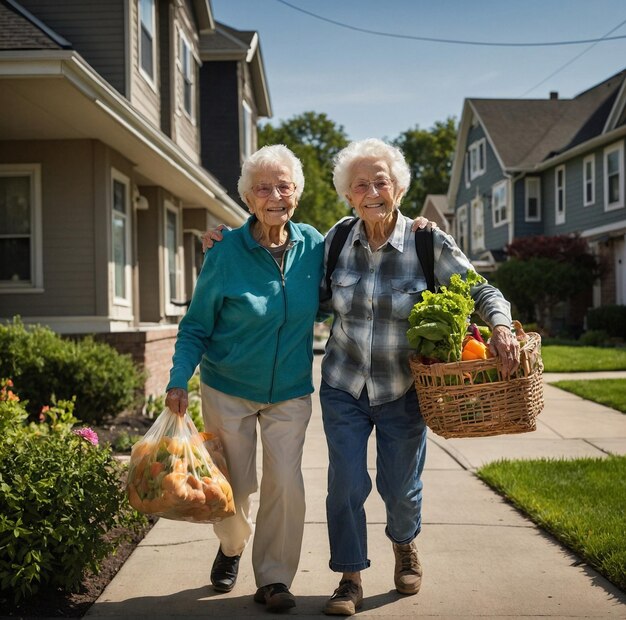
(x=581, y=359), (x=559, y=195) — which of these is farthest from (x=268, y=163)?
(x=559, y=195)

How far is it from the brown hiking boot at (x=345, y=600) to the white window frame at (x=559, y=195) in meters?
25.7

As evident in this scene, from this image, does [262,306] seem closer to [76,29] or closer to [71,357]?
[71,357]

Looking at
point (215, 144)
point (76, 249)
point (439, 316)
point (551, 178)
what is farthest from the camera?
point (551, 178)

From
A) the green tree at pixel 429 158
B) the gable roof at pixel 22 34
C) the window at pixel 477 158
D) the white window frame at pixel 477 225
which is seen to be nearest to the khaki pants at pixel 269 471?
the gable roof at pixel 22 34

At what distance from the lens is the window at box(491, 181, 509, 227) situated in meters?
32.0

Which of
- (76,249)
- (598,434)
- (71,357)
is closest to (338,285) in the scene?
(71,357)

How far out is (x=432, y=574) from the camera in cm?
446

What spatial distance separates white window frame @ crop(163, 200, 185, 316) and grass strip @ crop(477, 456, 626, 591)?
9.06 metres

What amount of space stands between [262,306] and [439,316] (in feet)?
2.69

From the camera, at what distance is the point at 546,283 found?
24547 millimetres

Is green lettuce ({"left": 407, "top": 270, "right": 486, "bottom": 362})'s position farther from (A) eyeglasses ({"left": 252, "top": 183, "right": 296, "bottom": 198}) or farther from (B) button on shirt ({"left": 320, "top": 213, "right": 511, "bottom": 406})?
(A) eyeglasses ({"left": 252, "top": 183, "right": 296, "bottom": 198})

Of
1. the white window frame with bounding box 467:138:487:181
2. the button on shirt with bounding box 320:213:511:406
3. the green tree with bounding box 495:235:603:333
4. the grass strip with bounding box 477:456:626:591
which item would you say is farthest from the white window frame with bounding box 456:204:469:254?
the button on shirt with bounding box 320:213:511:406

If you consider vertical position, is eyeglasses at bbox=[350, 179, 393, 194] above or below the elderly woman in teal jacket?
above

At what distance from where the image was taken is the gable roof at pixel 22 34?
8.39 meters
